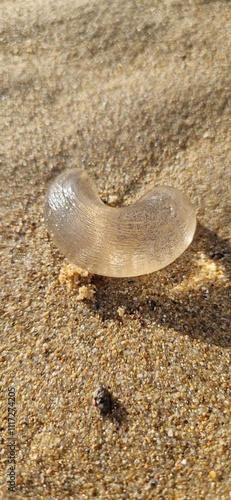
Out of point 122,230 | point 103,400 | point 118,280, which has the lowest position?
point 103,400

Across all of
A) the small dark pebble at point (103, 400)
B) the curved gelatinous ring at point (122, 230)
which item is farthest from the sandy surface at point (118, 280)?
the curved gelatinous ring at point (122, 230)

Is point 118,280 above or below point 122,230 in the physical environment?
below

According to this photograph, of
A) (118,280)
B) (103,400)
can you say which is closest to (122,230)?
(118,280)

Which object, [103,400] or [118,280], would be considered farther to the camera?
[118,280]

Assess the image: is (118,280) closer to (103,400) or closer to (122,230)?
(122,230)

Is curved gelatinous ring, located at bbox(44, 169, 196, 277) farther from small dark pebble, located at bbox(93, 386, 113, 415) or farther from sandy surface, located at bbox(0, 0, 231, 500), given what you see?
small dark pebble, located at bbox(93, 386, 113, 415)
